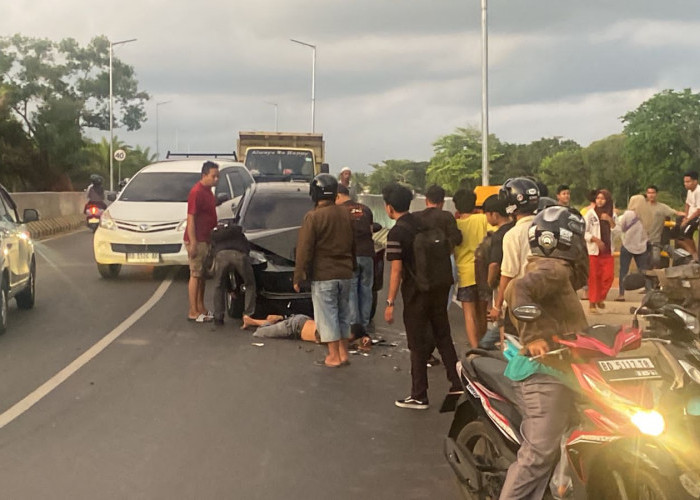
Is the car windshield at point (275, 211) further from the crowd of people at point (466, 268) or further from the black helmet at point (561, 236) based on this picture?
the black helmet at point (561, 236)

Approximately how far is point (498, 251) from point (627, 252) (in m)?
6.99

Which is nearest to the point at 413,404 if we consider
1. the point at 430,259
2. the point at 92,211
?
the point at 430,259

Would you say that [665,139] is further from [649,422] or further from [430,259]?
[649,422]

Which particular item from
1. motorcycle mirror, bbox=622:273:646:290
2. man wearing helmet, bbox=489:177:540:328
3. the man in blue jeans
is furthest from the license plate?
motorcycle mirror, bbox=622:273:646:290

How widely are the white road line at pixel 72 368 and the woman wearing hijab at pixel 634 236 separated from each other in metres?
7.00

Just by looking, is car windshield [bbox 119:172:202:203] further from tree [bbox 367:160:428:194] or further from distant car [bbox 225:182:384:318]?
tree [bbox 367:160:428:194]

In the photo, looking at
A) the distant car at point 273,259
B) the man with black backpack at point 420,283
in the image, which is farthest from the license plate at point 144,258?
the man with black backpack at point 420,283

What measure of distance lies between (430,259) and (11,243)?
6205mm

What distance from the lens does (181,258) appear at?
15.8 metres

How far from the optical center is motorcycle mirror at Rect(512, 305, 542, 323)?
390cm

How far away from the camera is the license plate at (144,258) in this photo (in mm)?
15711

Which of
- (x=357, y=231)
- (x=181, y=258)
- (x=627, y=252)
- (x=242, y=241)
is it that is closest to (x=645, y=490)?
(x=357, y=231)

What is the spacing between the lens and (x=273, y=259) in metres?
11.4

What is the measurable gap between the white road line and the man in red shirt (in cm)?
82
